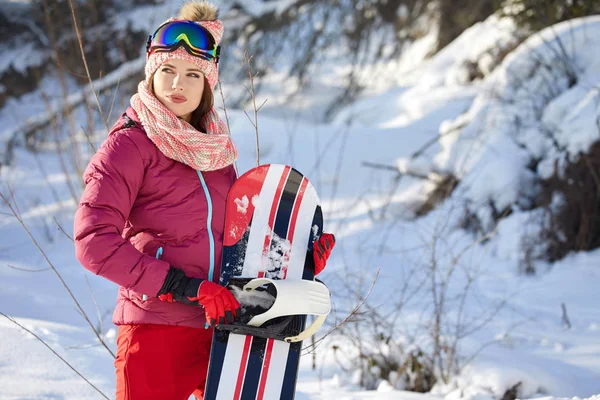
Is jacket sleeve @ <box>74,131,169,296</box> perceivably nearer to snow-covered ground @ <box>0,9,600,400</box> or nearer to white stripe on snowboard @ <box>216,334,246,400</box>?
white stripe on snowboard @ <box>216,334,246,400</box>

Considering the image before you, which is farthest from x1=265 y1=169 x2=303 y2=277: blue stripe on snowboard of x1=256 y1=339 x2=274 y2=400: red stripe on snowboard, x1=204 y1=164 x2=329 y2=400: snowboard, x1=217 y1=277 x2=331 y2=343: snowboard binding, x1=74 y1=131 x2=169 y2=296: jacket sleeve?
x1=74 y1=131 x2=169 y2=296: jacket sleeve

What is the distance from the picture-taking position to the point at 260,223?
1840mm

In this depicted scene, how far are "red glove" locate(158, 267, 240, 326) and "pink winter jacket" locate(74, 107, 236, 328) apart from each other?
0.03m

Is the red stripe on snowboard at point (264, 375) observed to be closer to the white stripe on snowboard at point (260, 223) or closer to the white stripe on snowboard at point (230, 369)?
the white stripe on snowboard at point (230, 369)

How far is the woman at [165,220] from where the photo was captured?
4.92 feet

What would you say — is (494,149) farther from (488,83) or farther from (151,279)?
(151,279)

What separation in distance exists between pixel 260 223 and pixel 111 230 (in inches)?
19.4

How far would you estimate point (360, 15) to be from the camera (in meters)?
9.76

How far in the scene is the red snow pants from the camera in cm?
159

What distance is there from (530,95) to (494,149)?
0.74m

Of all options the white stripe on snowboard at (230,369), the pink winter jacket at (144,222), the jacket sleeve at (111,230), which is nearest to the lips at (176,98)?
the pink winter jacket at (144,222)

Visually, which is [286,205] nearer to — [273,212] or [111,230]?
[273,212]

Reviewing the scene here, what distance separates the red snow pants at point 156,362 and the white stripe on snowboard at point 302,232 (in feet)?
1.08

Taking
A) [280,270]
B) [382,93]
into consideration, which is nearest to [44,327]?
[280,270]
